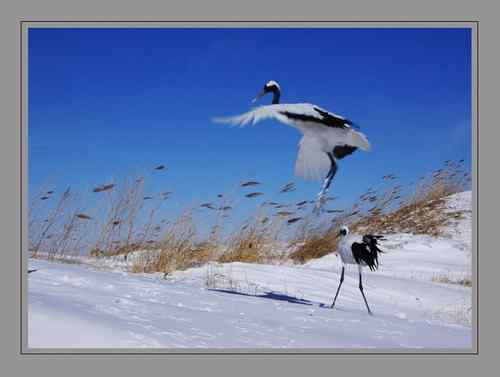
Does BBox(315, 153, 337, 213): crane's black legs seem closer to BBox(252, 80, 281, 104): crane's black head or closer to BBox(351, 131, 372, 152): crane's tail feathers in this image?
BBox(351, 131, 372, 152): crane's tail feathers

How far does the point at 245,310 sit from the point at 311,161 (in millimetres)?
1349

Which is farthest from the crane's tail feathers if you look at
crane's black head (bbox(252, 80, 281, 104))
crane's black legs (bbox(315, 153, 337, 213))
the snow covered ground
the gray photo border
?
the snow covered ground

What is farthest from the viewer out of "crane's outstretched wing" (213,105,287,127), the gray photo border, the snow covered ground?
"crane's outstretched wing" (213,105,287,127)

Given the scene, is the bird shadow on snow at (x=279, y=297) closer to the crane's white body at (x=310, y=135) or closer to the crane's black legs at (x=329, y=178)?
→ the crane's black legs at (x=329, y=178)

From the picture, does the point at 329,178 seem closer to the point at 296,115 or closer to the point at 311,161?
the point at 311,161

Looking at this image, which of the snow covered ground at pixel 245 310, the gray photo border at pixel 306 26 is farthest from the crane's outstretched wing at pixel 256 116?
the snow covered ground at pixel 245 310

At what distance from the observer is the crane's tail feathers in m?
4.59

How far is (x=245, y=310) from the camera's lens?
13.0 ft

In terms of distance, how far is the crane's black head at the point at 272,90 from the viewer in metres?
4.78

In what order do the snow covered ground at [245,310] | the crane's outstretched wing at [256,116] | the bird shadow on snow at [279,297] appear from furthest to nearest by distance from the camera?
the bird shadow on snow at [279,297] < the crane's outstretched wing at [256,116] < the snow covered ground at [245,310]

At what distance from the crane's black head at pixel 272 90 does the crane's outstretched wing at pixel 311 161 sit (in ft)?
1.50

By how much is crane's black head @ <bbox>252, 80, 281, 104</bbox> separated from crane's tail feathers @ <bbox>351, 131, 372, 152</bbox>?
2.24 ft
